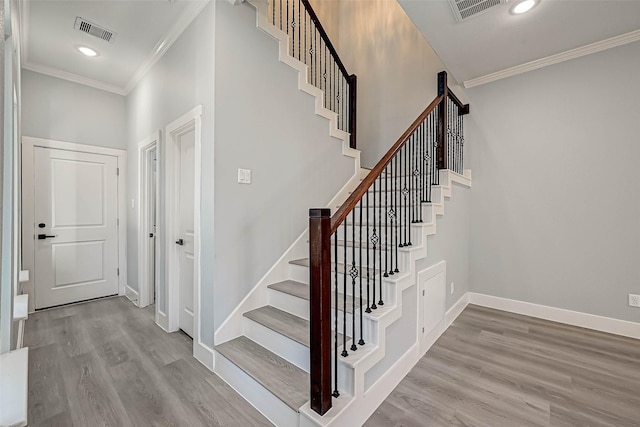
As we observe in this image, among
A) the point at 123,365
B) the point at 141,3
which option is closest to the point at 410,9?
the point at 141,3

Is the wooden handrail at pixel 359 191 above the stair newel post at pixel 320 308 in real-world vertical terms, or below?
above

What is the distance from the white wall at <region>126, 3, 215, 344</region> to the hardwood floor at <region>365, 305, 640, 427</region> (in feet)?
5.53

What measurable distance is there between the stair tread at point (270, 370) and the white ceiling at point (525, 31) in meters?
3.02

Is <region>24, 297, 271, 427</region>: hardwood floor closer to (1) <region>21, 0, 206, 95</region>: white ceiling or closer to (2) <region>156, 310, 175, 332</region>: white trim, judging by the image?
(2) <region>156, 310, 175, 332</region>: white trim

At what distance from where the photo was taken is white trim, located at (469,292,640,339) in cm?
271

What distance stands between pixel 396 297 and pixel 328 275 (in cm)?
72

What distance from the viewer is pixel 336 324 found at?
4.66ft

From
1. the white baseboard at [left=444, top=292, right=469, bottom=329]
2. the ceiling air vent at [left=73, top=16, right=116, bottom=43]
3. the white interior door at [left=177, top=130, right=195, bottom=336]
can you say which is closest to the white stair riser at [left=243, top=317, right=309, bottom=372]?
the white interior door at [left=177, top=130, right=195, bottom=336]

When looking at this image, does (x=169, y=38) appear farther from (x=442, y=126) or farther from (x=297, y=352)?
(x=297, y=352)

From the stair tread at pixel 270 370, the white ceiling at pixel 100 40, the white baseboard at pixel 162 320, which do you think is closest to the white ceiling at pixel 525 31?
the white ceiling at pixel 100 40

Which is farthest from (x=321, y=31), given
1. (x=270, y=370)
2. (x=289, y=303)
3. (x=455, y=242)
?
(x=270, y=370)

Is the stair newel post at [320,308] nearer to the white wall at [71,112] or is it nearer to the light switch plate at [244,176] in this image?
the light switch plate at [244,176]

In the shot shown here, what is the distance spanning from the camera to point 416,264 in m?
2.27

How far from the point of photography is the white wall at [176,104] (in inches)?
90.3
